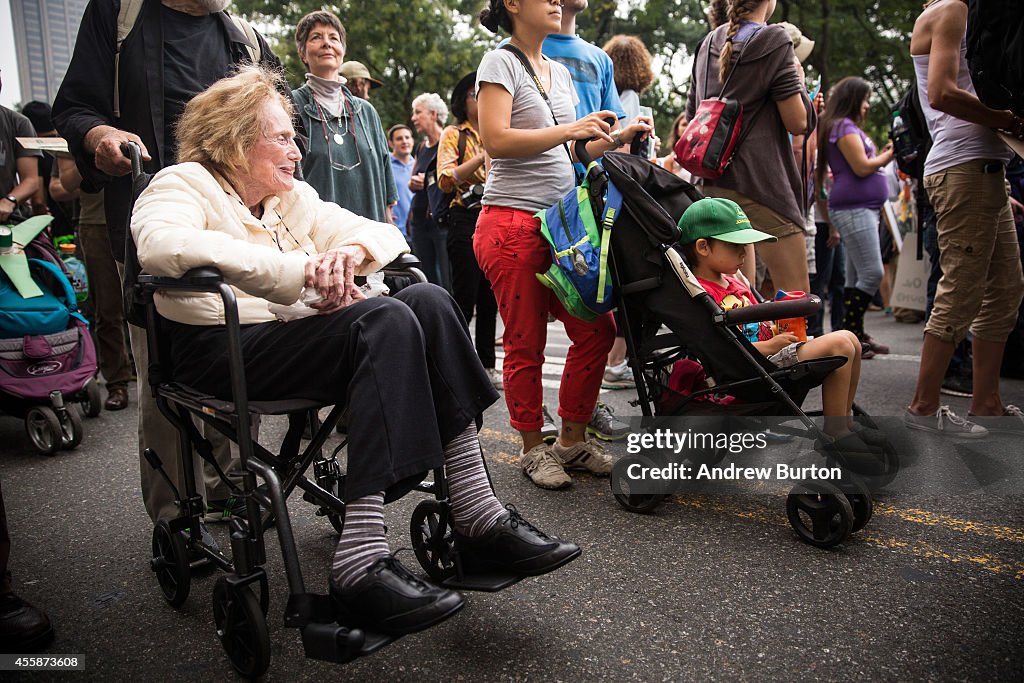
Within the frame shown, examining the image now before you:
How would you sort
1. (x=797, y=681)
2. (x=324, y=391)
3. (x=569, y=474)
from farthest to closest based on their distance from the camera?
(x=569, y=474), (x=324, y=391), (x=797, y=681)

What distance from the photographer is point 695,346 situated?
9.18 ft

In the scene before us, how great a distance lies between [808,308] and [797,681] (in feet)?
3.76

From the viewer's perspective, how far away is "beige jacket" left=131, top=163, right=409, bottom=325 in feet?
6.66

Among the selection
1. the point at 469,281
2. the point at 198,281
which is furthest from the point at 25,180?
the point at 198,281

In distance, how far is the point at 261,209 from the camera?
2.58 m

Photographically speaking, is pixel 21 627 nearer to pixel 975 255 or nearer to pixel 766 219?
pixel 766 219

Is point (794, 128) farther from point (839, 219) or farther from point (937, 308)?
point (839, 219)

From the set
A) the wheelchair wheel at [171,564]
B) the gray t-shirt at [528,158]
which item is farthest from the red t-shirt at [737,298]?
the wheelchair wheel at [171,564]

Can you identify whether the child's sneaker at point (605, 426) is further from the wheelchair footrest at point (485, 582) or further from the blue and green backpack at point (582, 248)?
the wheelchair footrest at point (485, 582)

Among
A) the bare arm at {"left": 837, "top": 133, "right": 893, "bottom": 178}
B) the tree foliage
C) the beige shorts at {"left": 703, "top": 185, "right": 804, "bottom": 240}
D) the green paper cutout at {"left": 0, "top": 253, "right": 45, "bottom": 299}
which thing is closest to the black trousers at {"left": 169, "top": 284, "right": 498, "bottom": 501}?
the beige shorts at {"left": 703, "top": 185, "right": 804, "bottom": 240}

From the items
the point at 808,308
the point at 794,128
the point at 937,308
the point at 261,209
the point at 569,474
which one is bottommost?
the point at 569,474

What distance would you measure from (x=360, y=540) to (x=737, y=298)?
1.78 metres

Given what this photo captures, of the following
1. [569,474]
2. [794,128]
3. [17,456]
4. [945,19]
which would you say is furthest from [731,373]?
[17,456]

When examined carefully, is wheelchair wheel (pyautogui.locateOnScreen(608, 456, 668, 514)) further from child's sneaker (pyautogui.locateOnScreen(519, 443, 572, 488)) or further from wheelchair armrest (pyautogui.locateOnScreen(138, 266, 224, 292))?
wheelchair armrest (pyautogui.locateOnScreen(138, 266, 224, 292))
